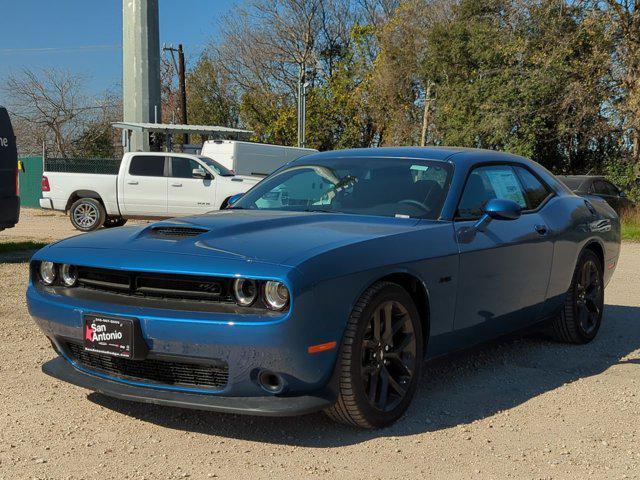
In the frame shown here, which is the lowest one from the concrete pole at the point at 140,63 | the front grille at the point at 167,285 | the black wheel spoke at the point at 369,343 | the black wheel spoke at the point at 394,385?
the black wheel spoke at the point at 394,385

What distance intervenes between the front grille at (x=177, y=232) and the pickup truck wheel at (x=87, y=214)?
14.6m

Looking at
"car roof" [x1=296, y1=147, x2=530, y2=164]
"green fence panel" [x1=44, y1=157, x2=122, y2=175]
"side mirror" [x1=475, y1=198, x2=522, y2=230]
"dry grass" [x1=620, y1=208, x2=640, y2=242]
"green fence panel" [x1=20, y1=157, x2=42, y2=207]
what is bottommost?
"green fence panel" [x1=20, y1=157, x2=42, y2=207]

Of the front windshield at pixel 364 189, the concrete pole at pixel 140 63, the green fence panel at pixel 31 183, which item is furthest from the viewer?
the green fence panel at pixel 31 183

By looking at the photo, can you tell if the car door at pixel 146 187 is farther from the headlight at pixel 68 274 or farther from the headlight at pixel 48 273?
→ the headlight at pixel 68 274

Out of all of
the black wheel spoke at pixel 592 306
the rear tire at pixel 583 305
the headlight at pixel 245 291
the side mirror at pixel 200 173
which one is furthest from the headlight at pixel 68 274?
the side mirror at pixel 200 173

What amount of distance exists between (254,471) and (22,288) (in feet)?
19.4

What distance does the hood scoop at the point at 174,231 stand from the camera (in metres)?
4.17

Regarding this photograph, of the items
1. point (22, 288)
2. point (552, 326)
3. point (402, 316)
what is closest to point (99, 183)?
point (22, 288)

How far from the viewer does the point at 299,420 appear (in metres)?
4.27

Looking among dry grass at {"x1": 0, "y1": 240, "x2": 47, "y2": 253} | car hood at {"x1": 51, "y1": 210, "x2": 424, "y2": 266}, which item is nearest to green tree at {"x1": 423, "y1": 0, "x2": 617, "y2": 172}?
dry grass at {"x1": 0, "y1": 240, "x2": 47, "y2": 253}

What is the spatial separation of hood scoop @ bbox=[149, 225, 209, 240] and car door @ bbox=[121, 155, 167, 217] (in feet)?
46.3

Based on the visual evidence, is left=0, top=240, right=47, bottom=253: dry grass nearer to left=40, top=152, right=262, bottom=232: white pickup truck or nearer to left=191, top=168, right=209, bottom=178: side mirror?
left=40, top=152, right=262, bottom=232: white pickup truck

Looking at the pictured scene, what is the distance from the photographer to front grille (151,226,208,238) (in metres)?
4.18

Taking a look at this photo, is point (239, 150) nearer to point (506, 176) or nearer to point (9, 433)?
point (506, 176)
